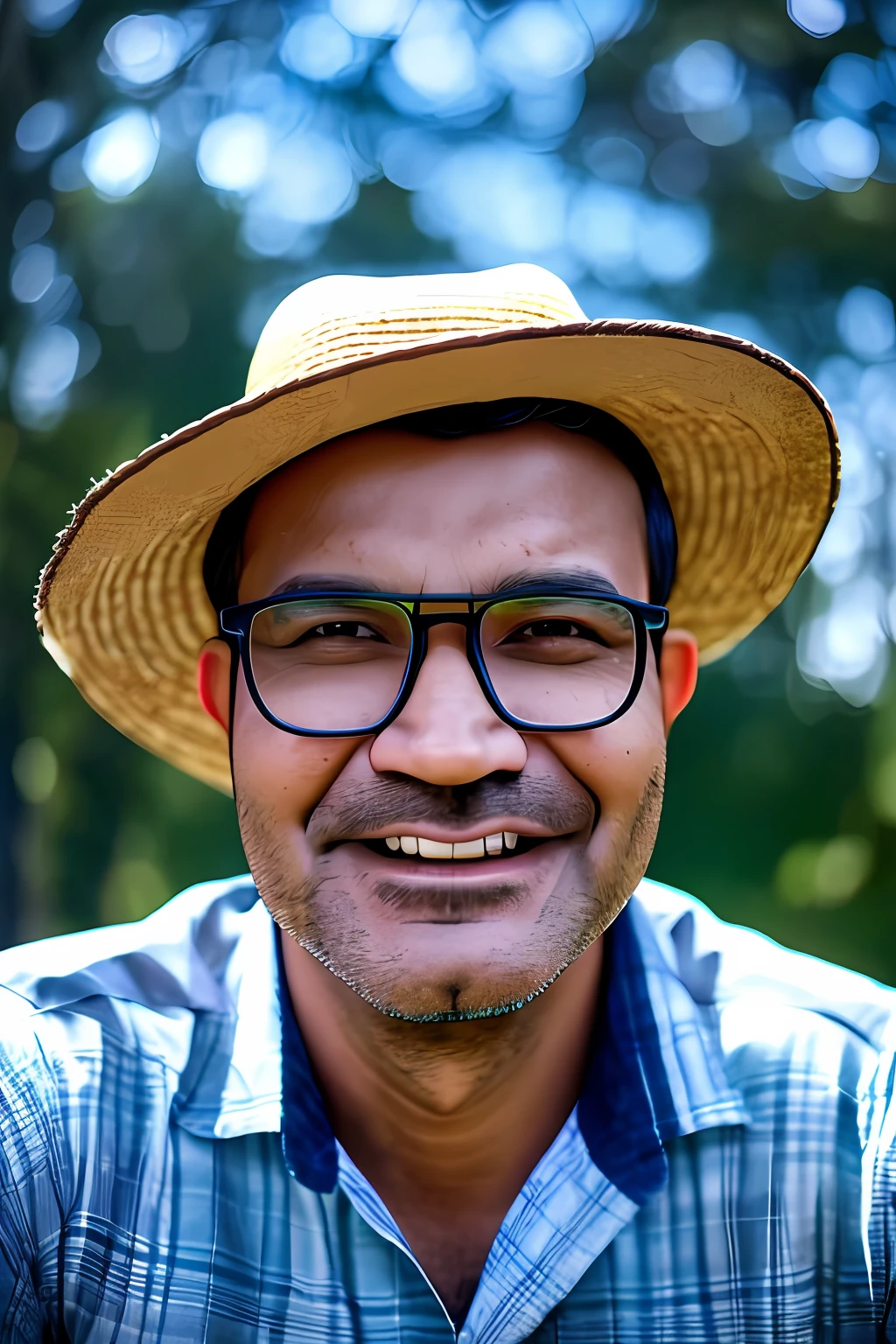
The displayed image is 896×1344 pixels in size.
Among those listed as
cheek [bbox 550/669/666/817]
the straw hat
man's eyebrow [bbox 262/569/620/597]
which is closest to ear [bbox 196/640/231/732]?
the straw hat

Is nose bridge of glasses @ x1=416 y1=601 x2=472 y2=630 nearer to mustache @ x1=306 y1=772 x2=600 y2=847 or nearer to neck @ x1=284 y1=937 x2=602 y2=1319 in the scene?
mustache @ x1=306 y1=772 x2=600 y2=847

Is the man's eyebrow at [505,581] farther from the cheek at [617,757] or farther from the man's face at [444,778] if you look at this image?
the cheek at [617,757]

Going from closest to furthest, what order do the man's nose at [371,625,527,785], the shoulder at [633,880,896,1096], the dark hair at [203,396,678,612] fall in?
the man's nose at [371,625,527,785] < the dark hair at [203,396,678,612] < the shoulder at [633,880,896,1096]

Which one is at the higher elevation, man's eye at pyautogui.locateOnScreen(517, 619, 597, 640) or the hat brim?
the hat brim

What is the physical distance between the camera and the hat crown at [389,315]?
1.16m

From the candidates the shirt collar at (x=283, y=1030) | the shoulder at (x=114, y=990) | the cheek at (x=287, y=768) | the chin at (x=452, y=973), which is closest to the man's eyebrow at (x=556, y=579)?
the cheek at (x=287, y=768)

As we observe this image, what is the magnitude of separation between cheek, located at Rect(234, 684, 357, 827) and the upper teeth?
10 cm

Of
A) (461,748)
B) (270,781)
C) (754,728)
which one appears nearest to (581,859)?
(461,748)

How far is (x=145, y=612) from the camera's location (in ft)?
4.85

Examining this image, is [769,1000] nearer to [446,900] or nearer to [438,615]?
[446,900]

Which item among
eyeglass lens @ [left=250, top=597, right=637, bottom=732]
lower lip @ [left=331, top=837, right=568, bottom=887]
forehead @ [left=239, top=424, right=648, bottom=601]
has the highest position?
forehead @ [left=239, top=424, right=648, bottom=601]

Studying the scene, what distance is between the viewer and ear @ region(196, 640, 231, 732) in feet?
4.59

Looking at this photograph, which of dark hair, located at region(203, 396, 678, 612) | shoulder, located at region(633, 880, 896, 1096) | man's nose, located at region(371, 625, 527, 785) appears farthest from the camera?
shoulder, located at region(633, 880, 896, 1096)

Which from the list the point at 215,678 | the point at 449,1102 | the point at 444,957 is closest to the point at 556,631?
the point at 444,957
